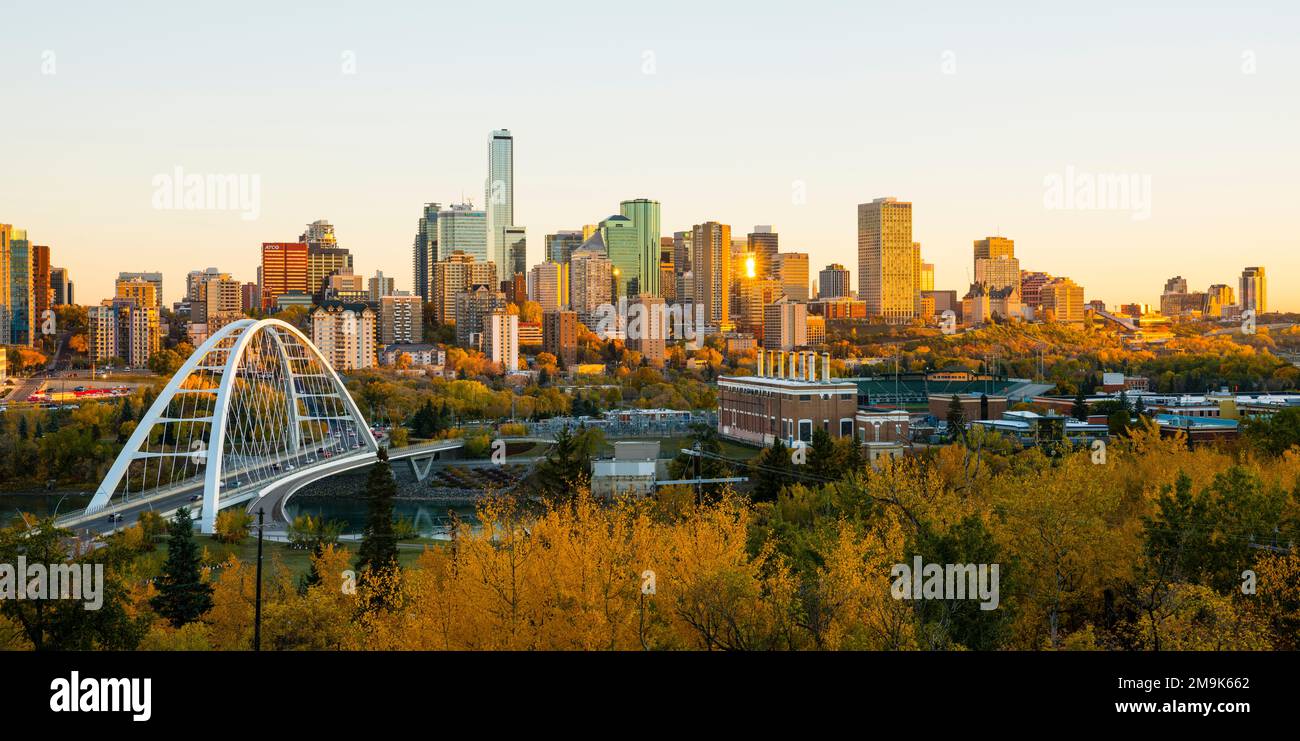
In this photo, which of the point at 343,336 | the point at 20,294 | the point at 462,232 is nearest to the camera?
the point at 343,336

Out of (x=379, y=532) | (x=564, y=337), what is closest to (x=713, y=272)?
(x=564, y=337)

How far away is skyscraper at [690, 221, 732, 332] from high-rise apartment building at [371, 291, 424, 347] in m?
50.2

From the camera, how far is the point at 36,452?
174ft

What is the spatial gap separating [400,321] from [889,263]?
3244 inches

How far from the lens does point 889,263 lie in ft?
607

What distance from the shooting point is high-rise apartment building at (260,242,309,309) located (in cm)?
15825

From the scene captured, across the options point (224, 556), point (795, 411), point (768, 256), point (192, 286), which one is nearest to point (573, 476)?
point (224, 556)

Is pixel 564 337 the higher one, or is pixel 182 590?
pixel 564 337

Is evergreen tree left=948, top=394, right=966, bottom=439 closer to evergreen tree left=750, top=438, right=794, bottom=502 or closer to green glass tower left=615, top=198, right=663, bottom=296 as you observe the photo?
evergreen tree left=750, top=438, right=794, bottom=502

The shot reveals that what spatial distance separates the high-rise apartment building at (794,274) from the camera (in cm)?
18688

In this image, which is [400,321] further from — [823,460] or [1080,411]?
[823,460]

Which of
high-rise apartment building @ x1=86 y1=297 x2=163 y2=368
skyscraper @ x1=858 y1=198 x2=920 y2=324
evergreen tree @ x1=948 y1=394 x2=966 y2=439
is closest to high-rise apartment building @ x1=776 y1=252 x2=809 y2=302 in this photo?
skyscraper @ x1=858 y1=198 x2=920 y2=324

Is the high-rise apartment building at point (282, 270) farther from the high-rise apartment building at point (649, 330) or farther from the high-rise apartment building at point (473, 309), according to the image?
the high-rise apartment building at point (649, 330)

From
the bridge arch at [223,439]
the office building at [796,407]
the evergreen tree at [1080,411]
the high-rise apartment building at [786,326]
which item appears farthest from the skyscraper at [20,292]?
the evergreen tree at [1080,411]
